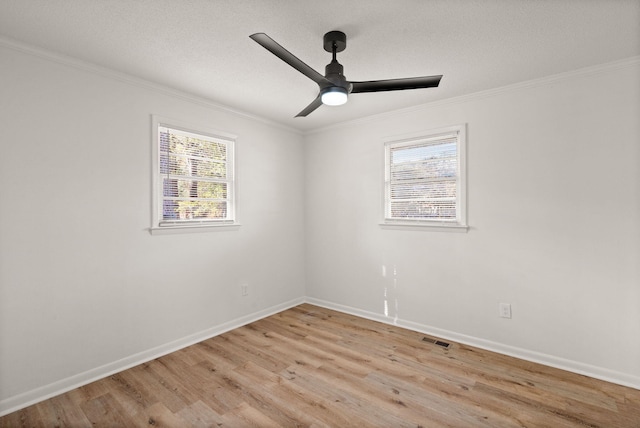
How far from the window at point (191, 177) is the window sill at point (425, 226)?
1.93m

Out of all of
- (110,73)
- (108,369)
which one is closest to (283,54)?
(110,73)

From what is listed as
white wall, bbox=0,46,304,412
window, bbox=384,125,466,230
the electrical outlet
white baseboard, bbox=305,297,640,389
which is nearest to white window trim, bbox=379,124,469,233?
window, bbox=384,125,466,230

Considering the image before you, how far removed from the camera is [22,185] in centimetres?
221

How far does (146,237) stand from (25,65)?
155 centimetres

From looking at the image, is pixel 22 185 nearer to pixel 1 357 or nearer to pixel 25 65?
pixel 25 65

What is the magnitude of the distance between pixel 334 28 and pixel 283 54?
0.52 m

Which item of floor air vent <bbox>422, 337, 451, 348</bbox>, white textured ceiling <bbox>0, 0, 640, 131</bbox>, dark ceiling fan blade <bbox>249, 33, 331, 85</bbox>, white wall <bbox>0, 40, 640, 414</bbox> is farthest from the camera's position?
floor air vent <bbox>422, 337, 451, 348</bbox>

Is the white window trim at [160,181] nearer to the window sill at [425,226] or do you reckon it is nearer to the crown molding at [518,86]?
the crown molding at [518,86]

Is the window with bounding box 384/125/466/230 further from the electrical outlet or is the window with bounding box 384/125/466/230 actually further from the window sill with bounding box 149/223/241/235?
the window sill with bounding box 149/223/241/235

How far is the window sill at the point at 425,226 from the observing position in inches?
127

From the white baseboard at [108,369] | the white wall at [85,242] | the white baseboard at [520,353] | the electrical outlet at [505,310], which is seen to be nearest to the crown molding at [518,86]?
the white wall at [85,242]

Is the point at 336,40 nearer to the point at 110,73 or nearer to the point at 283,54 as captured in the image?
the point at 283,54

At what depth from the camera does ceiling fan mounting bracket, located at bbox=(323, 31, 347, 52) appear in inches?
81.0

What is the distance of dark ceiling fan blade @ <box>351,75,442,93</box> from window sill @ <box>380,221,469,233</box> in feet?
5.43
